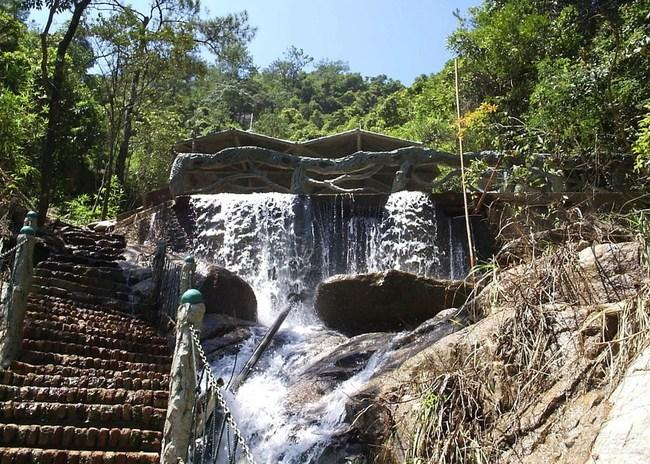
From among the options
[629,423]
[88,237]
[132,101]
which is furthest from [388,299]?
[132,101]

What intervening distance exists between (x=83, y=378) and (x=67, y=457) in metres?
1.33

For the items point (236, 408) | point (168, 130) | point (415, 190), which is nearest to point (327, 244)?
point (415, 190)

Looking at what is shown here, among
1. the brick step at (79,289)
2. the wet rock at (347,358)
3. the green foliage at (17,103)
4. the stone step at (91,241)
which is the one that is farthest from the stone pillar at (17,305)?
the green foliage at (17,103)

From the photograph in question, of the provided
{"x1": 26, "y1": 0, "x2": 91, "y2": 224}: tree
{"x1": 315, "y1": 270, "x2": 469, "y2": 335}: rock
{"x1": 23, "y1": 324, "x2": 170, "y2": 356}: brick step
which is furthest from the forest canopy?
{"x1": 23, "y1": 324, "x2": 170, "y2": 356}: brick step

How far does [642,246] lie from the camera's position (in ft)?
15.6

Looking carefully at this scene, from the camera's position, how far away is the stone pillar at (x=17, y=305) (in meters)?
6.08

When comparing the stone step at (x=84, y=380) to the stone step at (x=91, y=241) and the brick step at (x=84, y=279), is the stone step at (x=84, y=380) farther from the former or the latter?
the stone step at (x=91, y=241)

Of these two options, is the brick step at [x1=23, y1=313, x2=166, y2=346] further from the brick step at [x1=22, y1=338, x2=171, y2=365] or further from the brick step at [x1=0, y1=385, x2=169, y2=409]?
the brick step at [x1=0, y1=385, x2=169, y2=409]

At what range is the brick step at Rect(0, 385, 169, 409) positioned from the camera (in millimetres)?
5512

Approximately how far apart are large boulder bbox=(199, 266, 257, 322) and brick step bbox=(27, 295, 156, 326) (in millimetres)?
1383

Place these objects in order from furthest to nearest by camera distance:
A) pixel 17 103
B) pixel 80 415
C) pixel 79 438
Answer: pixel 17 103 → pixel 80 415 → pixel 79 438

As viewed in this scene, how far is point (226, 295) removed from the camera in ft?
32.3

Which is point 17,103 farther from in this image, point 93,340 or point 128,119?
point 93,340

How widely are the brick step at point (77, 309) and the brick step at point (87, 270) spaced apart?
0.98 meters
